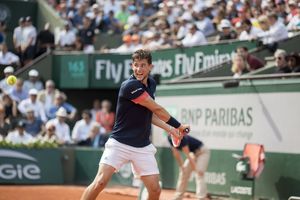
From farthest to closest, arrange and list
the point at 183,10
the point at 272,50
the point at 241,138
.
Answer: the point at 183,10 → the point at 272,50 → the point at 241,138

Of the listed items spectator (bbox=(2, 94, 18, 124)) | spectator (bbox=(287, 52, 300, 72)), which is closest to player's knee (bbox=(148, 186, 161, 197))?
spectator (bbox=(287, 52, 300, 72))

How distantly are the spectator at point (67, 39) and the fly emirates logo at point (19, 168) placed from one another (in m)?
5.80

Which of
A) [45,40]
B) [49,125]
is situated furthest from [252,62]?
[45,40]

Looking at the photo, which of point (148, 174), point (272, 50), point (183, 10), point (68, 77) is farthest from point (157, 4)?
point (148, 174)

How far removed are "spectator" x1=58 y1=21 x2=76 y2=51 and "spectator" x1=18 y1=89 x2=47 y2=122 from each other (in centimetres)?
332

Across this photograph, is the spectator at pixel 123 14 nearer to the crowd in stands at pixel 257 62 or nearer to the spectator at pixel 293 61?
the crowd in stands at pixel 257 62

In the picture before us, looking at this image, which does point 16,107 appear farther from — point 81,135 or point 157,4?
point 157,4

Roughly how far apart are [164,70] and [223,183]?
565 centimetres

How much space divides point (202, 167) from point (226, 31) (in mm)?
5108

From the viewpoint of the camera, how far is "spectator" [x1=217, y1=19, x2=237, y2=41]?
18.8m

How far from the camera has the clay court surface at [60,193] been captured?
1494 cm

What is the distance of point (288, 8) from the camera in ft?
60.6

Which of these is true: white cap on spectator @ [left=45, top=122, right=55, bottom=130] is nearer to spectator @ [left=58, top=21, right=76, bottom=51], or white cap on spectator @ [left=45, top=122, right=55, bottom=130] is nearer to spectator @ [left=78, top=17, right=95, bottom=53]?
spectator @ [left=78, top=17, right=95, bottom=53]

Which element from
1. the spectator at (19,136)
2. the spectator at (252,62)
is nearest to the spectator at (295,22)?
the spectator at (252,62)
